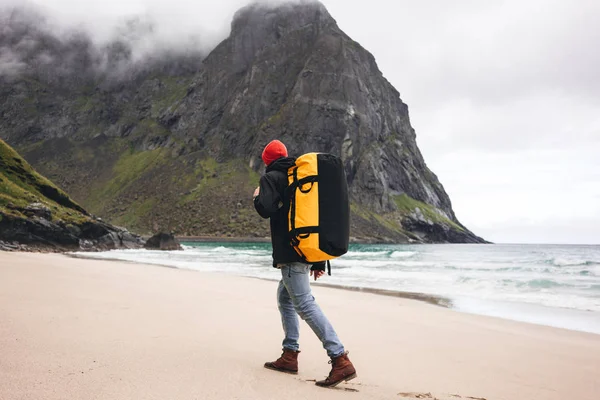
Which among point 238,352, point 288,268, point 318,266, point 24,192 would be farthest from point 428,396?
point 24,192

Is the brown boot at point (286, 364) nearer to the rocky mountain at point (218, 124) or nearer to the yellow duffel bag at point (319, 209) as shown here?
the yellow duffel bag at point (319, 209)

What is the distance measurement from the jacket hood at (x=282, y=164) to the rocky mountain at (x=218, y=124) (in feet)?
329

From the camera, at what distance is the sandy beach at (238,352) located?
282 cm

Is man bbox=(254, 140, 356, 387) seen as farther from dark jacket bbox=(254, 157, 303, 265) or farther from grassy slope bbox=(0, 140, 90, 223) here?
grassy slope bbox=(0, 140, 90, 223)

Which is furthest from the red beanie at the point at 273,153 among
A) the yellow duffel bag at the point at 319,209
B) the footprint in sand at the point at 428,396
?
the footprint in sand at the point at 428,396

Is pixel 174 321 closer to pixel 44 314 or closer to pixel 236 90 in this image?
pixel 44 314

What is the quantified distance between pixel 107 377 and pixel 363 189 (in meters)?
131

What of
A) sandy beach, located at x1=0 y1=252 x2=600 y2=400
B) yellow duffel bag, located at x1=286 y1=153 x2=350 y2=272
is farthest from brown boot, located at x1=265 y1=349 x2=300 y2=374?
yellow duffel bag, located at x1=286 y1=153 x2=350 y2=272

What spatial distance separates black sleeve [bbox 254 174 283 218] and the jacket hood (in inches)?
6.4

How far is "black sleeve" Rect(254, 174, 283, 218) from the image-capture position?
3537 millimetres

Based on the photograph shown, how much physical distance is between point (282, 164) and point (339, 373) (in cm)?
194

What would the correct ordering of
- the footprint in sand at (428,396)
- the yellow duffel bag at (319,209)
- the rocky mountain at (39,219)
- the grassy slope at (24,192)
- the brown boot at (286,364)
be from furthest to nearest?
the grassy slope at (24,192) < the rocky mountain at (39,219) < the brown boot at (286,364) < the yellow duffel bag at (319,209) < the footprint in sand at (428,396)

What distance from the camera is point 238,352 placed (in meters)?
4.18

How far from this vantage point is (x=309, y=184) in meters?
3.47
